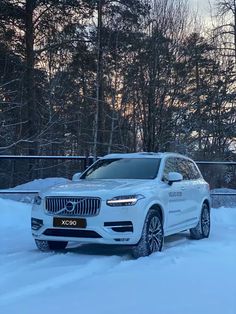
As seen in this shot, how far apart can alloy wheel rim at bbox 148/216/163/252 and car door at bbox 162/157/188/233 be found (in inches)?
22.2

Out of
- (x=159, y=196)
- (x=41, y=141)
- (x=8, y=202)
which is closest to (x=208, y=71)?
(x=41, y=141)

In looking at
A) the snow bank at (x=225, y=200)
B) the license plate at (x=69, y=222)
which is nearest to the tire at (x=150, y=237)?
the license plate at (x=69, y=222)

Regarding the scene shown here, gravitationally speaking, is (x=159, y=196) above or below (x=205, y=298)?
above

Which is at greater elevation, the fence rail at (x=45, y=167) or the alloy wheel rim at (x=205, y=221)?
the fence rail at (x=45, y=167)

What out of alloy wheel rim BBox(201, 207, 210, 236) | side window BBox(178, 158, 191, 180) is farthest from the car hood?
alloy wheel rim BBox(201, 207, 210, 236)

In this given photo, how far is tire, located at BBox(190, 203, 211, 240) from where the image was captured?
Result: 11.3 meters

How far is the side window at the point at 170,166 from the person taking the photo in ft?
33.1

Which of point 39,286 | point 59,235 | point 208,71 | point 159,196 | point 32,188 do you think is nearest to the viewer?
point 39,286

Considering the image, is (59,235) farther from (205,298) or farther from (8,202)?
(8,202)

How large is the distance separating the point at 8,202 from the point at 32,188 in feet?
7.21

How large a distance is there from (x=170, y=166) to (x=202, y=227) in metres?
1.78

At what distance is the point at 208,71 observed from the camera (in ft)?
113

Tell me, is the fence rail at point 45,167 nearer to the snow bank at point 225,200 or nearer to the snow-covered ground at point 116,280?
the snow bank at point 225,200

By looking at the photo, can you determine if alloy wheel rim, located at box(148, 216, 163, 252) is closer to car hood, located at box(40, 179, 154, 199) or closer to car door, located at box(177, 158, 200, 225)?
car hood, located at box(40, 179, 154, 199)
